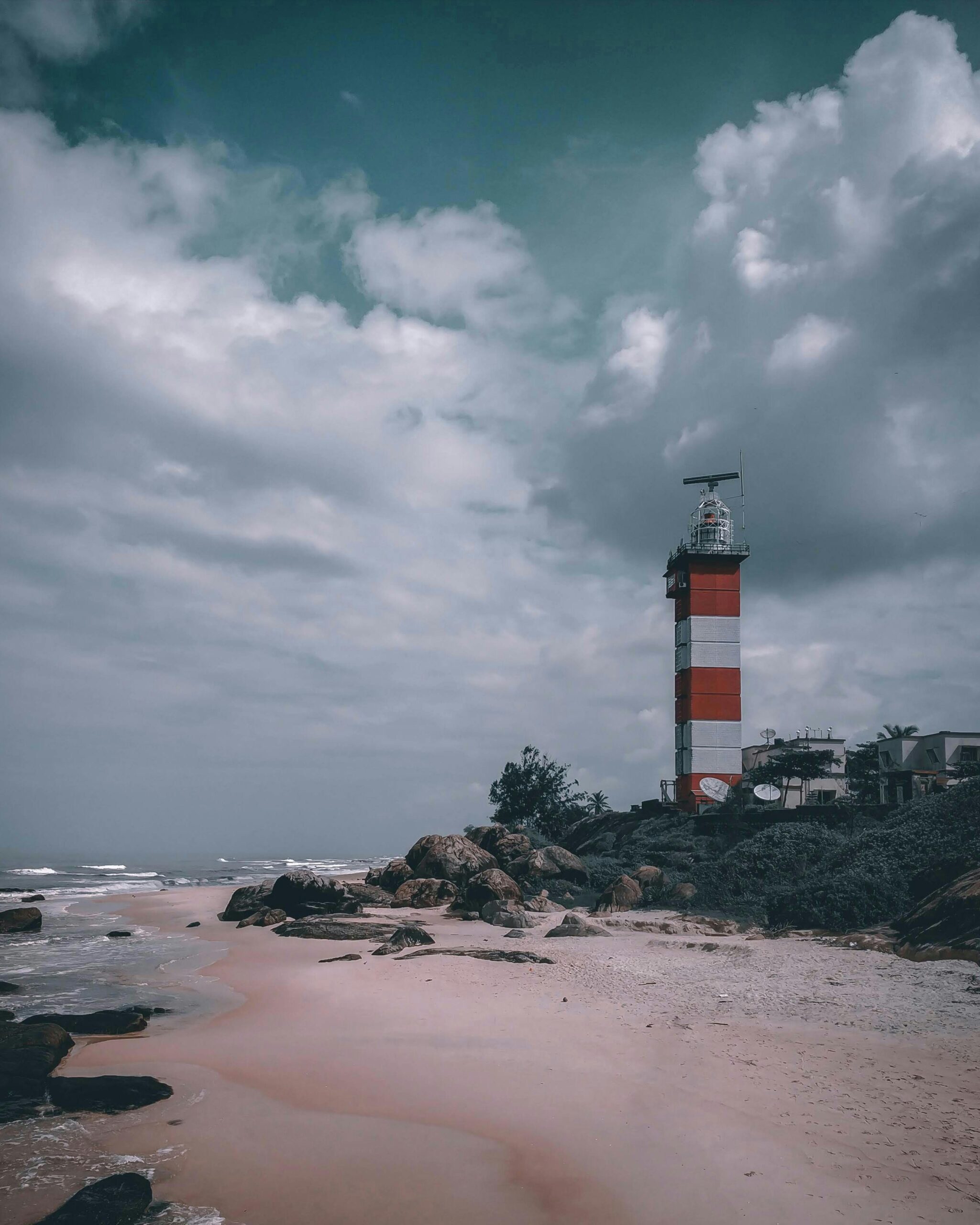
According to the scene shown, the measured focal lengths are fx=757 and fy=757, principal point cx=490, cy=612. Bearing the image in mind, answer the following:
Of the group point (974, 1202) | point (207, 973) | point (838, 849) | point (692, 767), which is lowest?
point (207, 973)

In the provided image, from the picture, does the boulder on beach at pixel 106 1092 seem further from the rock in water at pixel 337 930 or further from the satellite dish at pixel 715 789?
the satellite dish at pixel 715 789

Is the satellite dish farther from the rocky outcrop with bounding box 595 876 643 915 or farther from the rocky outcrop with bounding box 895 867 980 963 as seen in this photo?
the rocky outcrop with bounding box 895 867 980 963

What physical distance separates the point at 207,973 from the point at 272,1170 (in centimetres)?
1123

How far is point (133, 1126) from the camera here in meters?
7.32

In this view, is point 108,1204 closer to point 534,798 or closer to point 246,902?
point 246,902

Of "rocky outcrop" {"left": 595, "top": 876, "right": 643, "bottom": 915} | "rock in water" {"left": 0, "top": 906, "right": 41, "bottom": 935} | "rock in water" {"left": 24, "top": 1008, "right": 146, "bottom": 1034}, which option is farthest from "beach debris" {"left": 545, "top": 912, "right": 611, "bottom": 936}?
"rock in water" {"left": 0, "top": 906, "right": 41, "bottom": 935}

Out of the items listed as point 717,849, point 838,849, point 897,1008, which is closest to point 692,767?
point 717,849

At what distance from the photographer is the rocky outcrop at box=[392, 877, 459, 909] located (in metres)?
27.5

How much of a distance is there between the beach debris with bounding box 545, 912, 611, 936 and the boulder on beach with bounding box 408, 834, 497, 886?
10906 millimetres

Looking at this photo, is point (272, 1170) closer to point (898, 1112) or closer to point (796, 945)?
point (898, 1112)

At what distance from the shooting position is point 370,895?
91.9 ft

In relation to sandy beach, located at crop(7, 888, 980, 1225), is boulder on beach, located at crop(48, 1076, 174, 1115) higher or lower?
lower

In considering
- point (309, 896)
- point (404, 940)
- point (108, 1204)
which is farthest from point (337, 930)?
point (108, 1204)

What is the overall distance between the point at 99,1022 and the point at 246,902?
56.3ft
